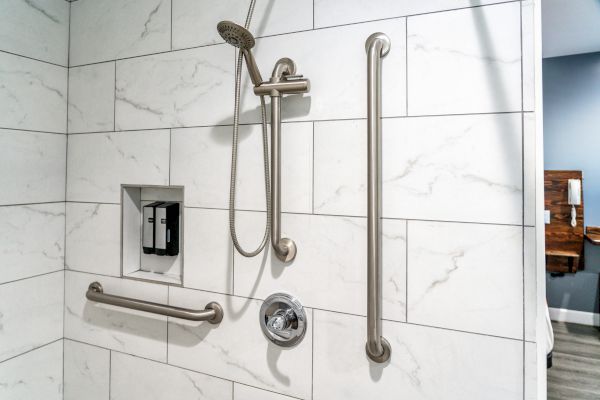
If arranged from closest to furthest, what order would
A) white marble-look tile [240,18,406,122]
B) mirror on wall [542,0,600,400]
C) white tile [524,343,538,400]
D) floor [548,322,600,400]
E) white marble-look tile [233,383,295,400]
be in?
white tile [524,343,538,400] < white marble-look tile [240,18,406,122] < white marble-look tile [233,383,295,400] < floor [548,322,600,400] < mirror on wall [542,0,600,400]

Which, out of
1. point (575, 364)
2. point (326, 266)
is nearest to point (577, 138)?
point (575, 364)

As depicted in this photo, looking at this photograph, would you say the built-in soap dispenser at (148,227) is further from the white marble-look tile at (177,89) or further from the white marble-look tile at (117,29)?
the white marble-look tile at (117,29)

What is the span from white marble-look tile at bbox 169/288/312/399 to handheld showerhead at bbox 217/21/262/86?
1.91ft

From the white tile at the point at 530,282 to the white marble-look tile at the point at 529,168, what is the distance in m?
0.03

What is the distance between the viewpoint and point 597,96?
3.02m

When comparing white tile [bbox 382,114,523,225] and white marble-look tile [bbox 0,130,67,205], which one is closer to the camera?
white tile [bbox 382,114,523,225]

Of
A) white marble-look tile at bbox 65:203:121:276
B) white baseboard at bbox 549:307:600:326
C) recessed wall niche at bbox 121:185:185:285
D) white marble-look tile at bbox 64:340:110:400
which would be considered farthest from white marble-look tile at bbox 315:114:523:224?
white baseboard at bbox 549:307:600:326

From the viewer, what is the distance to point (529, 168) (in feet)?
2.30

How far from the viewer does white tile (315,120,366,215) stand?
0.83 m

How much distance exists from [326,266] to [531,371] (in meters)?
0.46

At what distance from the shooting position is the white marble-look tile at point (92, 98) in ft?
3.76

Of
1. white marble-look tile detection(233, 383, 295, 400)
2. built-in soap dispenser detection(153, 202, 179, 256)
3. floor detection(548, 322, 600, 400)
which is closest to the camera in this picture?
white marble-look tile detection(233, 383, 295, 400)

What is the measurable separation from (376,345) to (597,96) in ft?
11.5

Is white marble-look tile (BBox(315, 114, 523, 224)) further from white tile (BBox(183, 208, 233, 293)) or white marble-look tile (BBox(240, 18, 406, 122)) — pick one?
white tile (BBox(183, 208, 233, 293))
